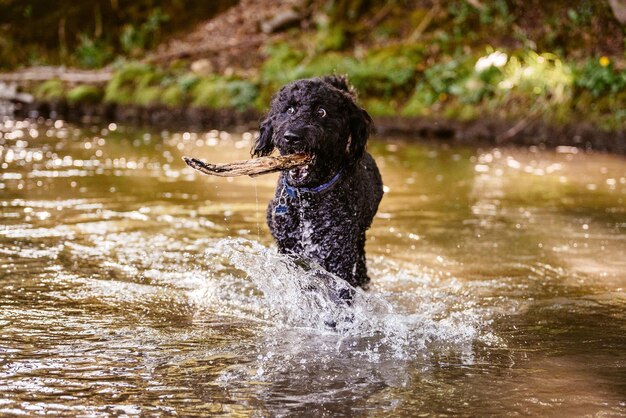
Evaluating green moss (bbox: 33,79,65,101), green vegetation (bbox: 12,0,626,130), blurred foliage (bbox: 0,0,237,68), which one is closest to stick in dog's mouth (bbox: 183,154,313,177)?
green vegetation (bbox: 12,0,626,130)

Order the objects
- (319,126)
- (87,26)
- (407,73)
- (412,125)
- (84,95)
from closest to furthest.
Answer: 1. (319,126)
2. (412,125)
3. (407,73)
4. (84,95)
5. (87,26)

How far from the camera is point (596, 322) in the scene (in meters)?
5.76

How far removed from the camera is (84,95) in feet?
75.3

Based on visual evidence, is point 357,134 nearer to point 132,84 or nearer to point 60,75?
point 132,84

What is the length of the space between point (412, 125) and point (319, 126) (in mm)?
13188

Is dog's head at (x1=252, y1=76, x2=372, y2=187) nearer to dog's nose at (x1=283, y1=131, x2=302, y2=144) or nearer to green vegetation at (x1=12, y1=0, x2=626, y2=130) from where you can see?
dog's nose at (x1=283, y1=131, x2=302, y2=144)

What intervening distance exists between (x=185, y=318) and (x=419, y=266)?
251 centimetres

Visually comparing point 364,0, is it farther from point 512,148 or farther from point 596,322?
point 596,322

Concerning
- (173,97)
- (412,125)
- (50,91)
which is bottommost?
(412,125)

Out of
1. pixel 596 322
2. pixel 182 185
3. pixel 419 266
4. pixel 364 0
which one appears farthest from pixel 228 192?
pixel 364 0

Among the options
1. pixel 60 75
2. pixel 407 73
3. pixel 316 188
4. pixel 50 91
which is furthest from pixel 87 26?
pixel 316 188

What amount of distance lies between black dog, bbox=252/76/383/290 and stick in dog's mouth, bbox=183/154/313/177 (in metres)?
0.07

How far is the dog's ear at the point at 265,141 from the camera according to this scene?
5.90 meters

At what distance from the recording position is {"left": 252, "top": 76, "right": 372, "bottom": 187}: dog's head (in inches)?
215
